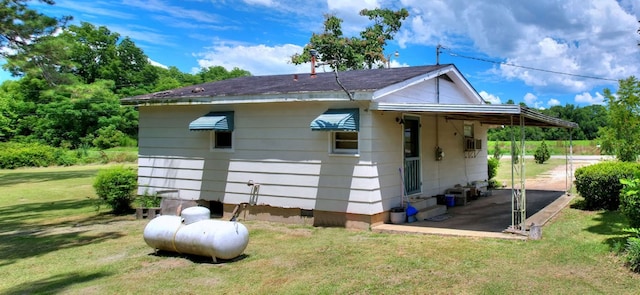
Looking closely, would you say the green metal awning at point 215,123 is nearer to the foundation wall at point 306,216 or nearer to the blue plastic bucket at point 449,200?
the foundation wall at point 306,216

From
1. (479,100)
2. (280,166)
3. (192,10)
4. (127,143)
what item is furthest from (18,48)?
(127,143)

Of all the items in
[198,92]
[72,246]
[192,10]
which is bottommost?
[72,246]

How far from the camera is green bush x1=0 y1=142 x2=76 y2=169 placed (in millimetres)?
27312

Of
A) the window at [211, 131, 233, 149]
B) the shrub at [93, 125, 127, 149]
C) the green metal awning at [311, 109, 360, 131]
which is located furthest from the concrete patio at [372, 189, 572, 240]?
the shrub at [93, 125, 127, 149]

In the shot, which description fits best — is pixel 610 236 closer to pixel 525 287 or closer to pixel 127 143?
pixel 525 287

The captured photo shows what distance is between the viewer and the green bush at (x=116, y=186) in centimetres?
1071

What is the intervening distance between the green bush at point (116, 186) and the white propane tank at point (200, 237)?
16.1ft

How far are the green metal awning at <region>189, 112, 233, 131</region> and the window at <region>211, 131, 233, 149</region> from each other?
0.52 metres

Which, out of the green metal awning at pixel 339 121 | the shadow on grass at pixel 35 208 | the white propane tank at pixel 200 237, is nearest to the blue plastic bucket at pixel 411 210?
the green metal awning at pixel 339 121

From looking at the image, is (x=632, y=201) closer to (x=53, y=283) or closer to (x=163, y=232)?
(x=163, y=232)

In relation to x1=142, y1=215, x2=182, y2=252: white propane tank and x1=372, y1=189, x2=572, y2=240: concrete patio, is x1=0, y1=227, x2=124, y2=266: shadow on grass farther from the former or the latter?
x1=372, y1=189, x2=572, y2=240: concrete patio

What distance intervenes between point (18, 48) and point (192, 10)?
7349mm

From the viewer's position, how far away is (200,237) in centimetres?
592

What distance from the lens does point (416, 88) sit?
9.85m
